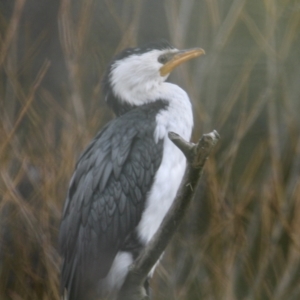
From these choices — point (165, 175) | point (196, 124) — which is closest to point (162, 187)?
point (165, 175)

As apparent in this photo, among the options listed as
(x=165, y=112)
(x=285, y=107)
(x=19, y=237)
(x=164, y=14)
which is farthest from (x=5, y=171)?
(x=285, y=107)

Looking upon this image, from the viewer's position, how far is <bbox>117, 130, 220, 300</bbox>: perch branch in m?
0.80

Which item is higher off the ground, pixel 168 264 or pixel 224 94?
pixel 224 94

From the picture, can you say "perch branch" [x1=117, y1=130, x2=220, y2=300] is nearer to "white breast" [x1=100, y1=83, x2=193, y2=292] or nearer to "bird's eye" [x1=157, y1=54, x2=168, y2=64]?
"white breast" [x1=100, y1=83, x2=193, y2=292]

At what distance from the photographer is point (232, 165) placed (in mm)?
1214

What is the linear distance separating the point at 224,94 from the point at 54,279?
0.50 metres

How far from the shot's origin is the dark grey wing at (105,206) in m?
1.09

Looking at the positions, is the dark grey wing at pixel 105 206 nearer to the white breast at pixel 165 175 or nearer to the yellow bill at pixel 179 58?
the white breast at pixel 165 175

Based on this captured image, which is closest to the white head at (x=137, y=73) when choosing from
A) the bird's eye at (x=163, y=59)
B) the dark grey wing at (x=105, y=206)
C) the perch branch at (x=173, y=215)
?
the bird's eye at (x=163, y=59)

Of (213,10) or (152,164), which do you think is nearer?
(152,164)

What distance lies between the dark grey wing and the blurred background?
104 millimetres

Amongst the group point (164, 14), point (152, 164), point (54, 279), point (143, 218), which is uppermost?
point (164, 14)

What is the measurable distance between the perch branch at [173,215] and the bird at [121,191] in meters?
0.04

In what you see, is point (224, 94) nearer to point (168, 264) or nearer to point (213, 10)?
point (213, 10)
